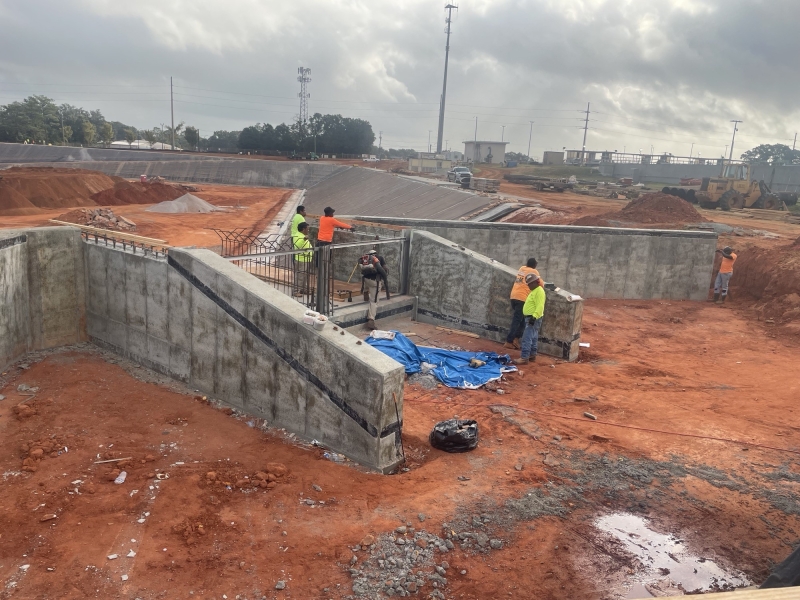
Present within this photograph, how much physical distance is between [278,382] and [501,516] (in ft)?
11.7

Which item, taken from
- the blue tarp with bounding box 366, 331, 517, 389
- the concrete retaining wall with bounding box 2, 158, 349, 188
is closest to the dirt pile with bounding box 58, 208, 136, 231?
the blue tarp with bounding box 366, 331, 517, 389

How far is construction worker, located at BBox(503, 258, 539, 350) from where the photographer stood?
11336mm

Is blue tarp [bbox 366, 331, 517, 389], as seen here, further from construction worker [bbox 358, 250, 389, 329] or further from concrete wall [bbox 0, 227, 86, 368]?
concrete wall [bbox 0, 227, 86, 368]

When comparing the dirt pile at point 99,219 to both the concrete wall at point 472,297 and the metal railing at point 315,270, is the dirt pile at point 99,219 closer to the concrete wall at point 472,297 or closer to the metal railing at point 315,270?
the metal railing at point 315,270

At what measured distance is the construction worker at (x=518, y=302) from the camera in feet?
37.2

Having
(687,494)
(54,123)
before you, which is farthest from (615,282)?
(54,123)

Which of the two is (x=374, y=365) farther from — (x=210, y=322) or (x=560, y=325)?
(x=560, y=325)

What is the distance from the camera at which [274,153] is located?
7144 cm

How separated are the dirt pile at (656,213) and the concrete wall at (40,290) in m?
19.2

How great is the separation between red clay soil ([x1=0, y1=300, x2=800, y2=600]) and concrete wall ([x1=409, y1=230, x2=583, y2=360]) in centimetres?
138

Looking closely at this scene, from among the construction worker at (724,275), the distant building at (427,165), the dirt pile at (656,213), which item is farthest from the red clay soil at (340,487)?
the distant building at (427,165)

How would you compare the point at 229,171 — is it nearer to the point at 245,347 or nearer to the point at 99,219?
the point at 99,219

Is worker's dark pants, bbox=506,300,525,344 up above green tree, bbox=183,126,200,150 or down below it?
below

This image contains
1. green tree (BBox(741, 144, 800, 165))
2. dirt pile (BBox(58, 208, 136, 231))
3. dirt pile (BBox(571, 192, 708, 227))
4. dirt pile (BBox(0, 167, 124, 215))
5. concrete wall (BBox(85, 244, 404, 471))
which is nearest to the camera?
concrete wall (BBox(85, 244, 404, 471))
